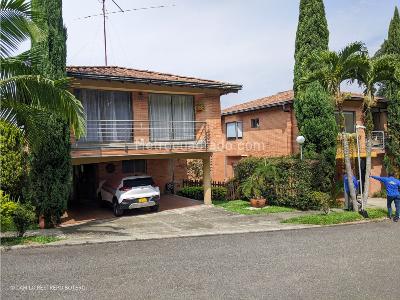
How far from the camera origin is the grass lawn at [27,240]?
31.3 feet

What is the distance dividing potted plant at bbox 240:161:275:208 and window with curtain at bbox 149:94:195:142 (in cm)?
322

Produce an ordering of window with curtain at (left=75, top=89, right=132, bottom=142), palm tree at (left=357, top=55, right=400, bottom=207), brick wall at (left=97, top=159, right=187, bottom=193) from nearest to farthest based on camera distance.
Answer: palm tree at (left=357, top=55, right=400, bottom=207) → window with curtain at (left=75, top=89, right=132, bottom=142) → brick wall at (left=97, top=159, right=187, bottom=193)

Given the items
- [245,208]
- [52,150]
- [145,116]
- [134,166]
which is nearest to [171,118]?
[145,116]

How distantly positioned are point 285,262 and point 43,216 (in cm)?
777

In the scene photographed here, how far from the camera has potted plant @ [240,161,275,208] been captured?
1672 cm

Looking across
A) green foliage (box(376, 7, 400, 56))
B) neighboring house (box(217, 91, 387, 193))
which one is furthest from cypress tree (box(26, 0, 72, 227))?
green foliage (box(376, 7, 400, 56))

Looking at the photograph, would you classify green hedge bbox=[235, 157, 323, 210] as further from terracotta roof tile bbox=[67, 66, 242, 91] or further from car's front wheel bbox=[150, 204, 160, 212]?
car's front wheel bbox=[150, 204, 160, 212]

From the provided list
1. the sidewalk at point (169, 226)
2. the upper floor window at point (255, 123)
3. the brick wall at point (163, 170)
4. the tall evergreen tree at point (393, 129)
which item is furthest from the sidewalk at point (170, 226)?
the tall evergreen tree at point (393, 129)

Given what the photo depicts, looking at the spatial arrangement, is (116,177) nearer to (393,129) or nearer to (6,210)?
(6,210)

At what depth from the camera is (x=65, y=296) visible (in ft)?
20.2

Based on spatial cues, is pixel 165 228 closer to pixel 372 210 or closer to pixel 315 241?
pixel 315 241

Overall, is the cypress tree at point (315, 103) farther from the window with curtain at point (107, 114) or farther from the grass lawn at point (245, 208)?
the window with curtain at point (107, 114)

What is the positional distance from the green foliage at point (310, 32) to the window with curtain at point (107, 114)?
315 inches

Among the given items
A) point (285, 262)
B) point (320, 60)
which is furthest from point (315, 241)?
point (320, 60)
